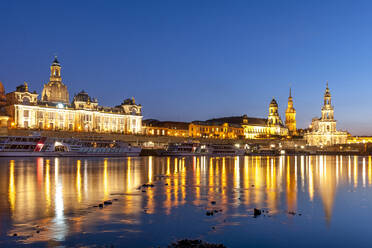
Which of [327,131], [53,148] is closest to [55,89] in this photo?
[53,148]

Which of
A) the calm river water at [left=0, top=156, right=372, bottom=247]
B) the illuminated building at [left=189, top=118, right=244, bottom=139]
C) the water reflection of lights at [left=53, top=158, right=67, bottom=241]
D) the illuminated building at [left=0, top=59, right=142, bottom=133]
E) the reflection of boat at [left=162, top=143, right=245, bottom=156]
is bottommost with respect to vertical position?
the reflection of boat at [left=162, top=143, right=245, bottom=156]

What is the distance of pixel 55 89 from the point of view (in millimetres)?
137625

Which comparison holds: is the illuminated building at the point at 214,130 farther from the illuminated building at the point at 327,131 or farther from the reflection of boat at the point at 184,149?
the reflection of boat at the point at 184,149

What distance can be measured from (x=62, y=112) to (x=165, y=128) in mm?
46866

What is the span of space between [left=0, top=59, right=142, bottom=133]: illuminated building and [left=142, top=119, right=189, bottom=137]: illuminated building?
283 inches

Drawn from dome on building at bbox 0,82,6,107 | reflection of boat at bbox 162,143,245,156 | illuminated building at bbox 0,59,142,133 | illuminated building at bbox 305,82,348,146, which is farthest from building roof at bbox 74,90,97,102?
illuminated building at bbox 305,82,348,146

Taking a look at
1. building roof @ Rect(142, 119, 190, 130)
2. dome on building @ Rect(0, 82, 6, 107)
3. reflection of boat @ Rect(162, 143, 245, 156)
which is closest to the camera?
reflection of boat @ Rect(162, 143, 245, 156)

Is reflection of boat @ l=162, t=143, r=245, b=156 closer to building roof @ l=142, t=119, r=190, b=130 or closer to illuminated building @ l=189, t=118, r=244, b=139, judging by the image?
building roof @ l=142, t=119, r=190, b=130

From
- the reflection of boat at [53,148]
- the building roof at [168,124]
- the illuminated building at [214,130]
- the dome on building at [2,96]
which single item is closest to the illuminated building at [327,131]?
the illuminated building at [214,130]

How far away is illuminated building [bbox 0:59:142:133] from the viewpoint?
386 feet

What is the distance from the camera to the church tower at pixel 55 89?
137 m

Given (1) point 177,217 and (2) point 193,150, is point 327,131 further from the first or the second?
(1) point 177,217

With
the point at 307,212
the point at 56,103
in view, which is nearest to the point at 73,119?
the point at 56,103

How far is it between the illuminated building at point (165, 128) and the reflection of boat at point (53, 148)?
7037cm
